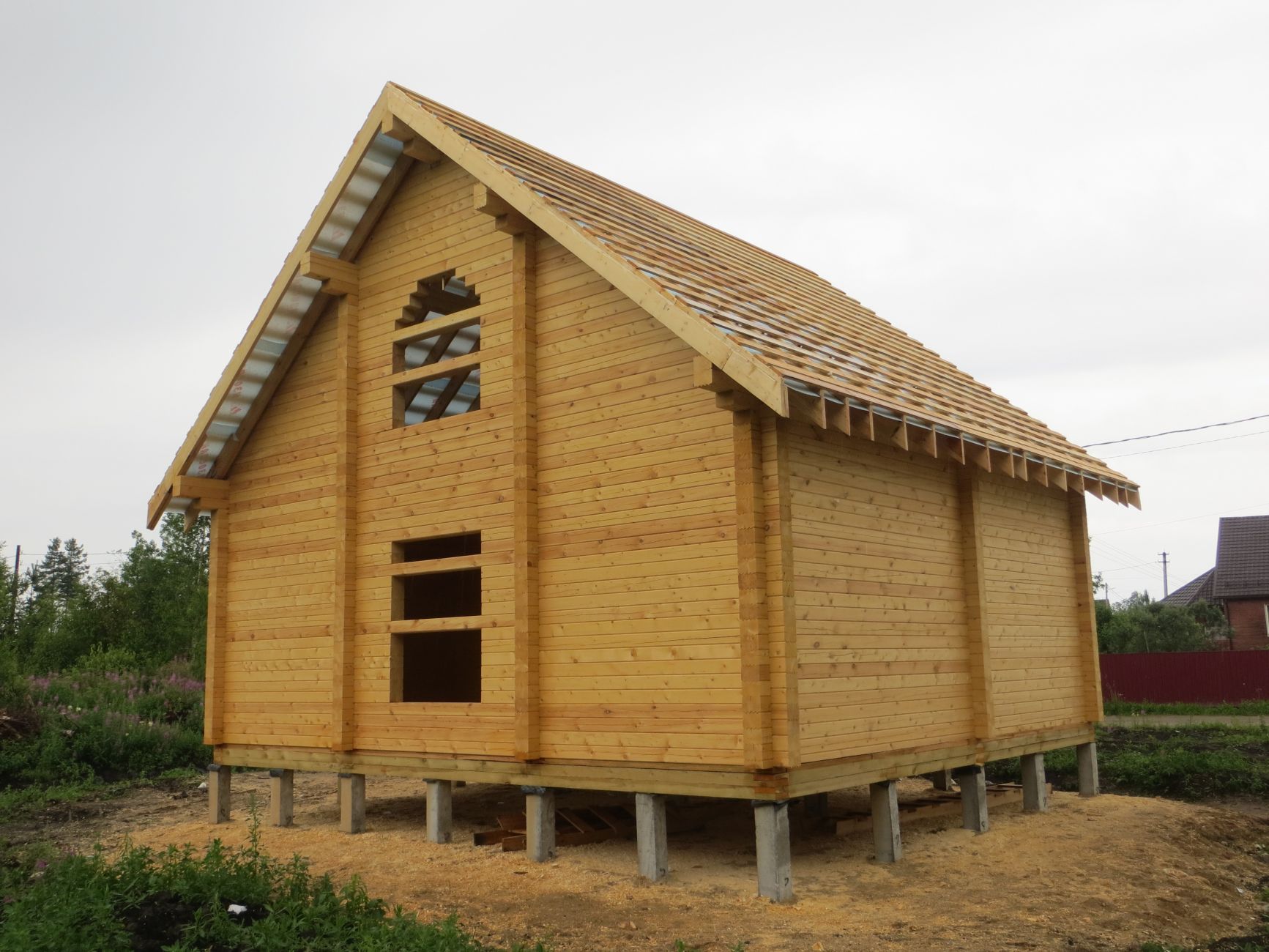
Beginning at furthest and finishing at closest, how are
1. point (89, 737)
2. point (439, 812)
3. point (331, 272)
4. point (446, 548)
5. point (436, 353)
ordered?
point (89, 737), point (446, 548), point (436, 353), point (331, 272), point (439, 812)

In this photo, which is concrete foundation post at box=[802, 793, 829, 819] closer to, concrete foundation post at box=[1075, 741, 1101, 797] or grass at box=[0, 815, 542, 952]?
concrete foundation post at box=[1075, 741, 1101, 797]

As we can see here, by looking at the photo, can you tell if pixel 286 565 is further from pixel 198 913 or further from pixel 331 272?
pixel 198 913

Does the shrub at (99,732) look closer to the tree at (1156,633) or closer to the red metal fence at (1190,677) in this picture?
the red metal fence at (1190,677)

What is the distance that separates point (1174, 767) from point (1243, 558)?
29832 millimetres

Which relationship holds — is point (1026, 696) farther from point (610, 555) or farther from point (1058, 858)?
point (610, 555)

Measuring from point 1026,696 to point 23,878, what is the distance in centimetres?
1071

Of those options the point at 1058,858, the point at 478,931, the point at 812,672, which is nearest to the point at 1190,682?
the point at 1058,858

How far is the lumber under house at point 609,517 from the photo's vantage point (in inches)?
392

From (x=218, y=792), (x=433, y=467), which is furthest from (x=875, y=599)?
(x=218, y=792)

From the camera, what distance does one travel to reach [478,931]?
8.64 metres

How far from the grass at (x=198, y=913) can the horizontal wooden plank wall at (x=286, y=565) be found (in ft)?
14.0

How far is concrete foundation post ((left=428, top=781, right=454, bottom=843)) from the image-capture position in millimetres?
12273

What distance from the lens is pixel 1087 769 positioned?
1527 cm

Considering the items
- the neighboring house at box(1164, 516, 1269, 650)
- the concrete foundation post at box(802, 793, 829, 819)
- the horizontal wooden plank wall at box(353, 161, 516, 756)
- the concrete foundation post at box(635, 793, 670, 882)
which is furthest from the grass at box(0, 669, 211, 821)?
the neighboring house at box(1164, 516, 1269, 650)
